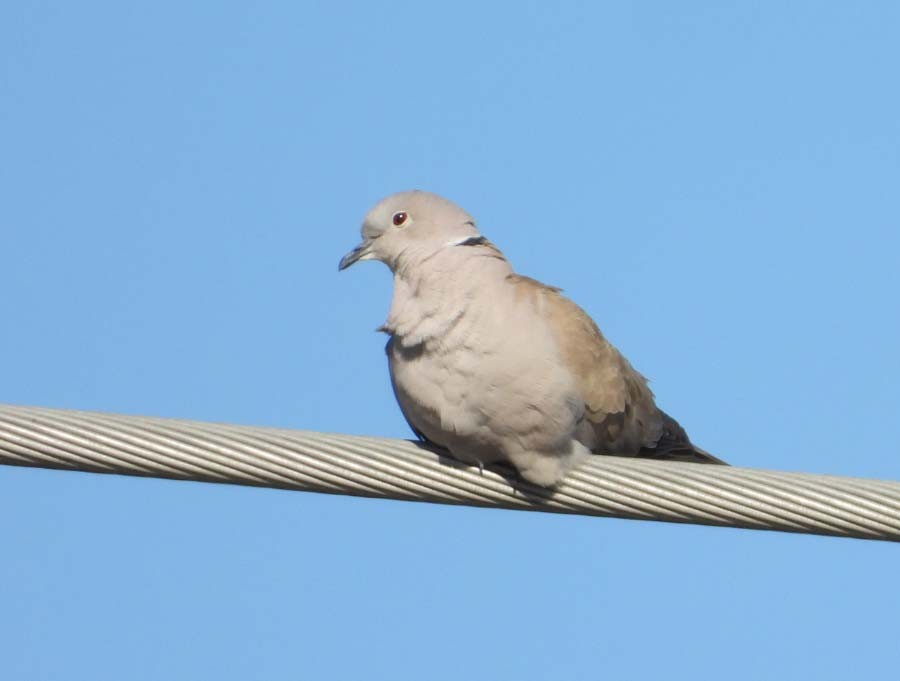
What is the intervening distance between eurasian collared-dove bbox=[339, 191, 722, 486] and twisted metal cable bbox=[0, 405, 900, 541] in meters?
0.63

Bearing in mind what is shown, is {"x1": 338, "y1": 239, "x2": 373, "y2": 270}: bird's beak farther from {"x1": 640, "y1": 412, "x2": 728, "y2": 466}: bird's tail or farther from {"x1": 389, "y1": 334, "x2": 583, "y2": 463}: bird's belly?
{"x1": 640, "y1": 412, "x2": 728, "y2": 466}: bird's tail

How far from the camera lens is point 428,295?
6.21 metres

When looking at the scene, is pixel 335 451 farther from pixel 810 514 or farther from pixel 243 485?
pixel 810 514

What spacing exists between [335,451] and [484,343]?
1.12 meters

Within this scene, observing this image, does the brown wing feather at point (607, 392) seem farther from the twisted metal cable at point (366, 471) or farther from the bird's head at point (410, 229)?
the twisted metal cable at point (366, 471)

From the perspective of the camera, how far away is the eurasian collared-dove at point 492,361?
600cm

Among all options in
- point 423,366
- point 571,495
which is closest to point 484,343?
point 423,366

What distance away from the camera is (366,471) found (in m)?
5.09

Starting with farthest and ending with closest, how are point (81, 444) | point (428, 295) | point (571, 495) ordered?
point (428, 295)
point (571, 495)
point (81, 444)

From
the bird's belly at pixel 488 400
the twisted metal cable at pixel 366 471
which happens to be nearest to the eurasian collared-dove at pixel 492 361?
the bird's belly at pixel 488 400

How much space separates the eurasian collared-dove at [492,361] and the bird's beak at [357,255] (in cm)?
24

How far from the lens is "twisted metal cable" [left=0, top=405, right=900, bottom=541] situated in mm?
4848

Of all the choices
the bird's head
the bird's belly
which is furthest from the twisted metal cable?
the bird's head

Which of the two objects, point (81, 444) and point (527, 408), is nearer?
point (81, 444)
